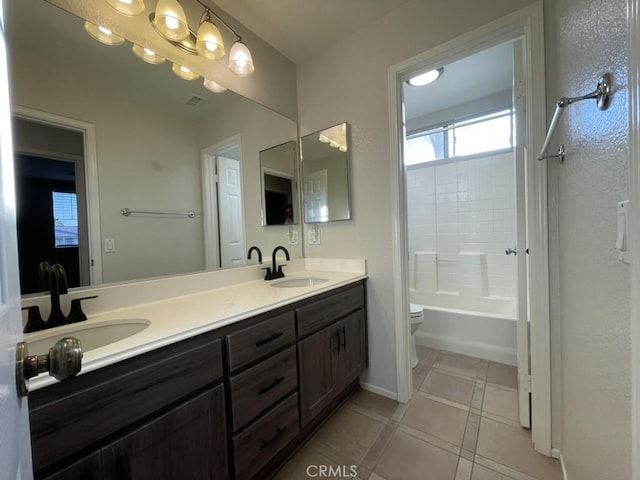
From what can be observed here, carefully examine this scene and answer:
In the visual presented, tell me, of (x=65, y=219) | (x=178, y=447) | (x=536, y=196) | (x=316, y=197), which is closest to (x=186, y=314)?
(x=178, y=447)

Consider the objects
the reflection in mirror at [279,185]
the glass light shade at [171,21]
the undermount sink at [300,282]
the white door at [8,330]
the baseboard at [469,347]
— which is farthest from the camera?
the baseboard at [469,347]

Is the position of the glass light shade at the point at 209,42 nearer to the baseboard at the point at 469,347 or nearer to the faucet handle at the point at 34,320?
the faucet handle at the point at 34,320

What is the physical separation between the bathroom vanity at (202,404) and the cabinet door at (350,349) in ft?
0.20

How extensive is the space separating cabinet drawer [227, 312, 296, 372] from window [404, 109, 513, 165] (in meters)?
2.21

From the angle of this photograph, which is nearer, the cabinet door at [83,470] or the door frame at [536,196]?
the cabinet door at [83,470]

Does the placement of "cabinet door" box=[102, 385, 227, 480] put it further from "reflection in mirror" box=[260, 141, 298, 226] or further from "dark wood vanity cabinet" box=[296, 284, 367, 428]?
"reflection in mirror" box=[260, 141, 298, 226]

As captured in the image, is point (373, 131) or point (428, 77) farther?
point (428, 77)

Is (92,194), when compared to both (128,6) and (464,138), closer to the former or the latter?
(128,6)

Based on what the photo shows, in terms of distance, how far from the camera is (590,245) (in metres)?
0.81

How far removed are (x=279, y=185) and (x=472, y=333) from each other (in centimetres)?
209

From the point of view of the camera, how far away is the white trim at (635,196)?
48 cm

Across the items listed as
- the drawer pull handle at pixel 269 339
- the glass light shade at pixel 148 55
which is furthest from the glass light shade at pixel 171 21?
the drawer pull handle at pixel 269 339

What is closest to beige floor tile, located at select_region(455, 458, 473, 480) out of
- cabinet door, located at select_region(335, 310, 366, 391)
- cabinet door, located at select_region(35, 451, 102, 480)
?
cabinet door, located at select_region(335, 310, 366, 391)

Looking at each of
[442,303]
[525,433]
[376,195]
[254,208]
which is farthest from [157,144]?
[442,303]
